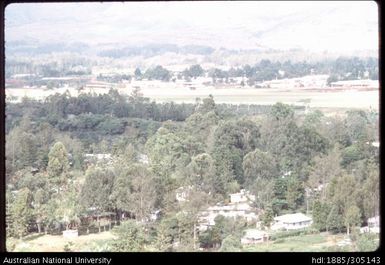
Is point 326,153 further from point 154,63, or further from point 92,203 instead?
point 92,203

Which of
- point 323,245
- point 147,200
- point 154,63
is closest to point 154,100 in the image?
point 154,63

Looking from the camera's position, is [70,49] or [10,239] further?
[70,49]

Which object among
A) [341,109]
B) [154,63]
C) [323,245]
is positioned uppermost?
[154,63]

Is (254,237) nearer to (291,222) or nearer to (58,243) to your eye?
(291,222)

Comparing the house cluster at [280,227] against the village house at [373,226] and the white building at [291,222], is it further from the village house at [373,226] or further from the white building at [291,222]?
the village house at [373,226]

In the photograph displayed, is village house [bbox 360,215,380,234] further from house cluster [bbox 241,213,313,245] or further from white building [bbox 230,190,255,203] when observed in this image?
white building [bbox 230,190,255,203]

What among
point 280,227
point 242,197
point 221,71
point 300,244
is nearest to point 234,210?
point 242,197

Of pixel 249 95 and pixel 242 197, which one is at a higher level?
pixel 249 95
